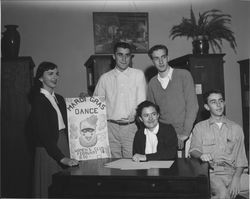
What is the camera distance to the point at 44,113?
69.1 inches

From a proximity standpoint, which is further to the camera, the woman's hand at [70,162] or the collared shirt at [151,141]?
the collared shirt at [151,141]

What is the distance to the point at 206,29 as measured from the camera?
302cm

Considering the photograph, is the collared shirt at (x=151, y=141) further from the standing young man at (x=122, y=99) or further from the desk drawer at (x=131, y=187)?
the desk drawer at (x=131, y=187)

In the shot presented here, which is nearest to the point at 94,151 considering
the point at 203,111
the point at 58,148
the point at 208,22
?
the point at 58,148

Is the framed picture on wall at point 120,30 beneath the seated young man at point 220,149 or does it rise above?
above

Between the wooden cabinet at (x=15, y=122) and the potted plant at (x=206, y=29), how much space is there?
145 centimetres

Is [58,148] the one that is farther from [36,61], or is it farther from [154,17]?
[154,17]

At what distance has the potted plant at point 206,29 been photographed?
9.75ft

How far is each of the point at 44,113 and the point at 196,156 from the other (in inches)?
33.2

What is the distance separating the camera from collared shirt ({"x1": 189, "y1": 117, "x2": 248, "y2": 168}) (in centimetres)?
168

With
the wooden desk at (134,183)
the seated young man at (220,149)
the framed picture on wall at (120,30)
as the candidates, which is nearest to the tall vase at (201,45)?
the framed picture on wall at (120,30)

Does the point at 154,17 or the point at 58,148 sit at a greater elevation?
the point at 154,17

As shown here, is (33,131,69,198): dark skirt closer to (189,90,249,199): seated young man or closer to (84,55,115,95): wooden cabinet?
(189,90,249,199): seated young man

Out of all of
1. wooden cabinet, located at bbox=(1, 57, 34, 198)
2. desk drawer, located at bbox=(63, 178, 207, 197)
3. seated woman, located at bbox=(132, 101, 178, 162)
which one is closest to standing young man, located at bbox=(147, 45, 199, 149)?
seated woman, located at bbox=(132, 101, 178, 162)
